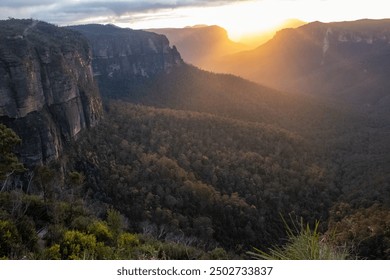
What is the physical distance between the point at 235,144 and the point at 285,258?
42.0 metres

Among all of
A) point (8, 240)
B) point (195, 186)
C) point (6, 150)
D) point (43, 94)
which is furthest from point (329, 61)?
point (8, 240)

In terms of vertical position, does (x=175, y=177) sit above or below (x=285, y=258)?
below

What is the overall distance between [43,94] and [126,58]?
187ft

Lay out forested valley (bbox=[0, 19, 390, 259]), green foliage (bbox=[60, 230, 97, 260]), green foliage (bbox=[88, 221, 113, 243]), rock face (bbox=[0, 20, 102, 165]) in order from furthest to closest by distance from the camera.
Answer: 1. rock face (bbox=[0, 20, 102, 165])
2. forested valley (bbox=[0, 19, 390, 259])
3. green foliage (bbox=[88, 221, 113, 243])
4. green foliage (bbox=[60, 230, 97, 260])

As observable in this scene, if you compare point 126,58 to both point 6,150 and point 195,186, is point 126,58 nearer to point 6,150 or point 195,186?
point 195,186

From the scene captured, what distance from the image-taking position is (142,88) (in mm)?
83188

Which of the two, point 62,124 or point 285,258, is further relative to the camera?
point 62,124

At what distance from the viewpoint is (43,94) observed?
117 ft

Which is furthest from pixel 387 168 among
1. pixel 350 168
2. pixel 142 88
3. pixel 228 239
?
pixel 142 88

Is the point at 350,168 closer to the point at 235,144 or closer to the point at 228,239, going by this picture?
the point at 235,144

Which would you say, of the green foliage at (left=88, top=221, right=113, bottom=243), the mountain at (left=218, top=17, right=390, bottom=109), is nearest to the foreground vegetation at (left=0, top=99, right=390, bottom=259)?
the green foliage at (left=88, top=221, right=113, bottom=243)

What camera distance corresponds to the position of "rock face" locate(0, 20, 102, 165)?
3048 centimetres

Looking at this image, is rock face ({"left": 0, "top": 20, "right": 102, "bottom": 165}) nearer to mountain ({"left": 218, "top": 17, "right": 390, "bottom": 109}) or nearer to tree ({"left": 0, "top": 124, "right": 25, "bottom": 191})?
tree ({"left": 0, "top": 124, "right": 25, "bottom": 191})

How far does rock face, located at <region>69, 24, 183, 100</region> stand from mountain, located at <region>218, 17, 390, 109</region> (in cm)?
4273
